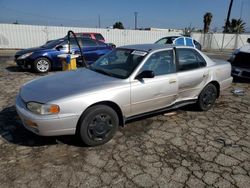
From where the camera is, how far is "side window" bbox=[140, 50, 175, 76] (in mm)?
3952

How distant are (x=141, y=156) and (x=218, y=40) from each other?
94.0 feet

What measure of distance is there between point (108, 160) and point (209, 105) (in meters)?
2.90

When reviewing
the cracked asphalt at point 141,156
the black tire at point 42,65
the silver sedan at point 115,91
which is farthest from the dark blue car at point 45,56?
the silver sedan at point 115,91

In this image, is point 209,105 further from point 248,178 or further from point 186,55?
point 248,178

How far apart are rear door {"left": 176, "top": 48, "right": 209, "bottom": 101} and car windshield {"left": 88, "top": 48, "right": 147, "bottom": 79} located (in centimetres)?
84

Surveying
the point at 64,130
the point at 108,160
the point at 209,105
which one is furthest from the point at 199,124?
the point at 64,130

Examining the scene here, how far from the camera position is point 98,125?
3.42 metres

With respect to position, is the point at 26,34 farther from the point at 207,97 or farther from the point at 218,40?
the point at 218,40

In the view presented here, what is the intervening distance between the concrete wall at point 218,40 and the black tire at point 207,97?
902 inches

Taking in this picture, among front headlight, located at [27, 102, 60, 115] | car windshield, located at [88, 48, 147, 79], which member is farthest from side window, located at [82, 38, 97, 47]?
front headlight, located at [27, 102, 60, 115]

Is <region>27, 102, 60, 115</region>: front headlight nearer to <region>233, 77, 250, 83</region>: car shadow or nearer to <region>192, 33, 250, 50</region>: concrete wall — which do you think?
<region>233, 77, 250, 83</region>: car shadow

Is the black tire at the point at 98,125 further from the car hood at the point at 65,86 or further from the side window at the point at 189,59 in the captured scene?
the side window at the point at 189,59

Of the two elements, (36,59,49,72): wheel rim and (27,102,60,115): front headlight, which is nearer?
(27,102,60,115): front headlight

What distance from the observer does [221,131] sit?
4.12m
